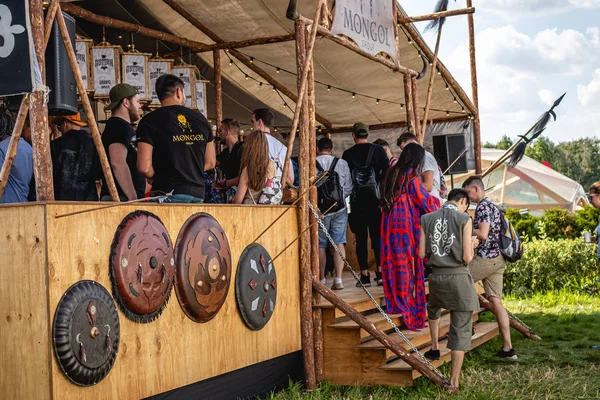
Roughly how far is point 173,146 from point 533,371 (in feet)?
12.5

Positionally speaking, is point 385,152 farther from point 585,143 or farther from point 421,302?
point 585,143

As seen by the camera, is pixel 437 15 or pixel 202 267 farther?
pixel 437 15

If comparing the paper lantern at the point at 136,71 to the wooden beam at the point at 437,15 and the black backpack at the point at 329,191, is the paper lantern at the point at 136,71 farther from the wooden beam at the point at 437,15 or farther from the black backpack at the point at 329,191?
the wooden beam at the point at 437,15

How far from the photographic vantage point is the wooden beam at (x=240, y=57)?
9.03 m

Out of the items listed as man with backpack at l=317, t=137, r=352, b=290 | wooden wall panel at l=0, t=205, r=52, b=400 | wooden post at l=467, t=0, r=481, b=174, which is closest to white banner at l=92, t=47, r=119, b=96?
man with backpack at l=317, t=137, r=352, b=290

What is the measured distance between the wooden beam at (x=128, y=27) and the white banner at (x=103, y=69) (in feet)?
0.92

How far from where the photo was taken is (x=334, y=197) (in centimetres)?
758

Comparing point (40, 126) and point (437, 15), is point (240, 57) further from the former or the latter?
point (40, 126)

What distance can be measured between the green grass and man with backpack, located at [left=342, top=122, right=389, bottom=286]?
143 centimetres

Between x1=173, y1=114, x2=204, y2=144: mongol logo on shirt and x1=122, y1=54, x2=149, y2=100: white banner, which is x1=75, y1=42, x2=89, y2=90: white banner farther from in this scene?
x1=173, y1=114, x2=204, y2=144: mongol logo on shirt

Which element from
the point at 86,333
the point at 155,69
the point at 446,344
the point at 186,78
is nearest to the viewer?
the point at 86,333

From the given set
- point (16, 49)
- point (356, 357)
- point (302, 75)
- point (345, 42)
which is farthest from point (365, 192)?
point (16, 49)

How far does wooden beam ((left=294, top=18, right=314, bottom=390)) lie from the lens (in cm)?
648

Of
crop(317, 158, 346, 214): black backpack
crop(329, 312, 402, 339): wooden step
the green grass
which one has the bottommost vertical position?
the green grass
